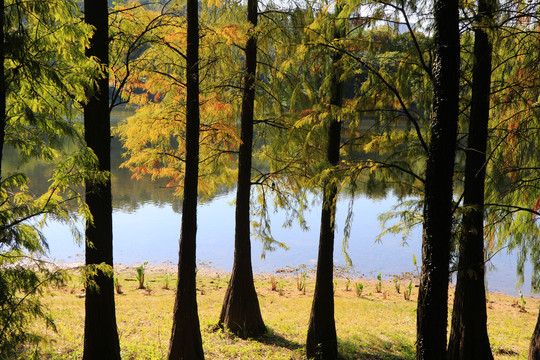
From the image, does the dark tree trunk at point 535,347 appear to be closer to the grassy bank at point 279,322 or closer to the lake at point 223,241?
the grassy bank at point 279,322

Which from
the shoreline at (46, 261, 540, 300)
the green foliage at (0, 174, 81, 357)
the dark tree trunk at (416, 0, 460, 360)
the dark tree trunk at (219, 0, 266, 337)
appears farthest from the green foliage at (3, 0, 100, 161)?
the shoreline at (46, 261, 540, 300)

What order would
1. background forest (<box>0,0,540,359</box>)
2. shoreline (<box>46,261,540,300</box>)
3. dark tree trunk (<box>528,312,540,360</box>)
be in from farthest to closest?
shoreline (<box>46,261,540,300</box>) < dark tree trunk (<box>528,312,540,360</box>) < background forest (<box>0,0,540,359</box>)

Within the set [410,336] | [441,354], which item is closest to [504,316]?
[410,336]

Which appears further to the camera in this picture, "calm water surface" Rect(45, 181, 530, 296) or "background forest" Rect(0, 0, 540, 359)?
"calm water surface" Rect(45, 181, 530, 296)

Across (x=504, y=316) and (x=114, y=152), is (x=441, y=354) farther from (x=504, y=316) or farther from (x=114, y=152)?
(x=114, y=152)

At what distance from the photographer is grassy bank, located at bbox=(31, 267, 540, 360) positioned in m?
8.37

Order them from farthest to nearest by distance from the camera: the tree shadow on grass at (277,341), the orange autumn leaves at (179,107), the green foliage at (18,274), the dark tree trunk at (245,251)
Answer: the dark tree trunk at (245,251)
the tree shadow on grass at (277,341)
the orange autumn leaves at (179,107)
the green foliage at (18,274)

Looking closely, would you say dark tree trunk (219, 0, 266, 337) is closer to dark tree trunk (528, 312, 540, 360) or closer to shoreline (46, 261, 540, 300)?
dark tree trunk (528, 312, 540, 360)

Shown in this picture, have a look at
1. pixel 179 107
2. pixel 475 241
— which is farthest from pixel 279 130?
pixel 475 241

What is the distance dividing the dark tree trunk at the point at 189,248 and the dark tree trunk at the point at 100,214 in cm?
125

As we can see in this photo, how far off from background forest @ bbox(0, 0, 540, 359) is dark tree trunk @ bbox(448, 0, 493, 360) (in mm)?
31

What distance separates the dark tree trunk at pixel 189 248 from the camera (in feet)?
23.9

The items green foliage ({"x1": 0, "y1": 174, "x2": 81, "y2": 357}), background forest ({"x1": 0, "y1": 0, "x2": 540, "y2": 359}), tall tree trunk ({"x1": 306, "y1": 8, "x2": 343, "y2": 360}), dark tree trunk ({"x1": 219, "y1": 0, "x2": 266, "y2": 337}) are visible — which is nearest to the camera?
green foliage ({"x1": 0, "y1": 174, "x2": 81, "y2": 357})

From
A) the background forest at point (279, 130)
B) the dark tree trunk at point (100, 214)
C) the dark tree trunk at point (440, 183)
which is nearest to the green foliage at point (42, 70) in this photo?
the background forest at point (279, 130)
